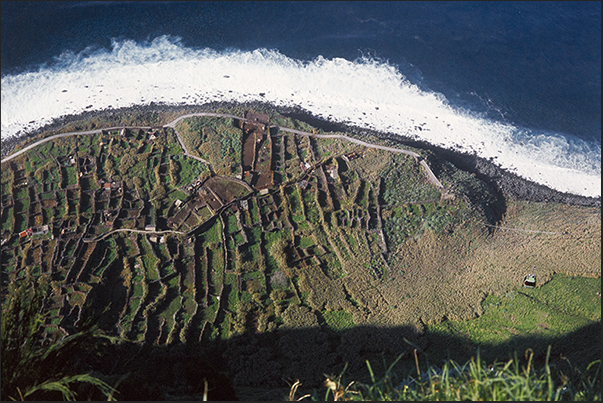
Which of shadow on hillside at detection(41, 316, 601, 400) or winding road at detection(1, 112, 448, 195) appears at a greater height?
winding road at detection(1, 112, 448, 195)

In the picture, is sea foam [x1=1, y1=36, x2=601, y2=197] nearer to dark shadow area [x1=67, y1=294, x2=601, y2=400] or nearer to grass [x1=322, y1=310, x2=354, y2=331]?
dark shadow area [x1=67, y1=294, x2=601, y2=400]

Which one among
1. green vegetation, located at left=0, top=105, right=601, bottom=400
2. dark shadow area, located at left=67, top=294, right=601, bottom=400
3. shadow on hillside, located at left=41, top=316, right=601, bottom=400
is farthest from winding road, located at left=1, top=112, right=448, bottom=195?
shadow on hillside, located at left=41, top=316, right=601, bottom=400

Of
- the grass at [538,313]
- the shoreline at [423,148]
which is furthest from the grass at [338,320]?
the shoreline at [423,148]

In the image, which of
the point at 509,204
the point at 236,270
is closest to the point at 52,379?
the point at 236,270

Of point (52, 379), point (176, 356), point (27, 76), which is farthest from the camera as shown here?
point (27, 76)

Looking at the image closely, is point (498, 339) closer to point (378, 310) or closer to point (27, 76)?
point (378, 310)

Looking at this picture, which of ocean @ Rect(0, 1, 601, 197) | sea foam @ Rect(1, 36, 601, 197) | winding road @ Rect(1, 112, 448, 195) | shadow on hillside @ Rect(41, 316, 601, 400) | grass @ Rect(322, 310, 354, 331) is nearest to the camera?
shadow on hillside @ Rect(41, 316, 601, 400)

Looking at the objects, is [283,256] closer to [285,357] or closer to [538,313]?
[285,357]
